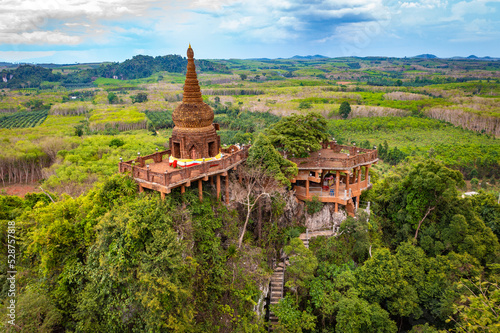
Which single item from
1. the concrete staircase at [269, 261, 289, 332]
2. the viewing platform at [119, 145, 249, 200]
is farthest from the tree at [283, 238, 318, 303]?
the viewing platform at [119, 145, 249, 200]

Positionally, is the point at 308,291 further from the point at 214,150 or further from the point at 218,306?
the point at 214,150

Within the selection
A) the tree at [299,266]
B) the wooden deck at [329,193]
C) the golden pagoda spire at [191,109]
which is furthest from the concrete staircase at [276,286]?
the golden pagoda spire at [191,109]

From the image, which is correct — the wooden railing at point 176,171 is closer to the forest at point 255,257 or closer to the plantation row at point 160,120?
the forest at point 255,257

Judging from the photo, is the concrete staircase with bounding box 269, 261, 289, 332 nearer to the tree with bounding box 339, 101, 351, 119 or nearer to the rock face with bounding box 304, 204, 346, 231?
the rock face with bounding box 304, 204, 346, 231

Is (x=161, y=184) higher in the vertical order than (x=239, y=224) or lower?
higher

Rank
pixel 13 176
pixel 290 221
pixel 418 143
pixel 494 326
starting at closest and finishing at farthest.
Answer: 1. pixel 494 326
2. pixel 290 221
3. pixel 13 176
4. pixel 418 143

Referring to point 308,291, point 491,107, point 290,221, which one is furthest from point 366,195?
point 491,107
